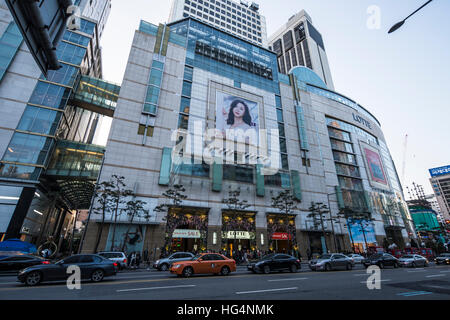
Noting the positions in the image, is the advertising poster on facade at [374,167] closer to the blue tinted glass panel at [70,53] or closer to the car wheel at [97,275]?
the car wheel at [97,275]

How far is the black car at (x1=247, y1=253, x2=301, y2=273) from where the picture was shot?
15636 millimetres

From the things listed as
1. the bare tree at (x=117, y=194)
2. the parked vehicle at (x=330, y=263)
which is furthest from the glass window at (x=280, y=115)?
the bare tree at (x=117, y=194)

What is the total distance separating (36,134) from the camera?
2903cm

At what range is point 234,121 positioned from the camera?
1583 inches

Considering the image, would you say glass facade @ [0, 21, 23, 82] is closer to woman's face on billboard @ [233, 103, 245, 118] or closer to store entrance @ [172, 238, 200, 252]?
store entrance @ [172, 238, 200, 252]

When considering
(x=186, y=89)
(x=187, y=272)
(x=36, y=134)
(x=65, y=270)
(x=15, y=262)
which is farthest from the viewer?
(x=186, y=89)

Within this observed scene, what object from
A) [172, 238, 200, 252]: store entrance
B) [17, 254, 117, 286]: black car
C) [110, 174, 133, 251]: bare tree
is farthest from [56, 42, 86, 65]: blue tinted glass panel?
[17, 254, 117, 286]: black car

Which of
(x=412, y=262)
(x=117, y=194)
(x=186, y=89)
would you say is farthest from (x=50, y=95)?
(x=412, y=262)

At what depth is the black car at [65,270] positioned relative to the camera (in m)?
9.88

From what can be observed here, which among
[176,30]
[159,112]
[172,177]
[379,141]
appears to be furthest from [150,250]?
[379,141]

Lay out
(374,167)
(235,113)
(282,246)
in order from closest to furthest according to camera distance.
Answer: (282,246)
(235,113)
(374,167)

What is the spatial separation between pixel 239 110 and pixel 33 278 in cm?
3701

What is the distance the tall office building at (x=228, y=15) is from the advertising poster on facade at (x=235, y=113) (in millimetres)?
39347

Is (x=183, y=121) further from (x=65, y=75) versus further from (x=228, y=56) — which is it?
(x=228, y=56)
